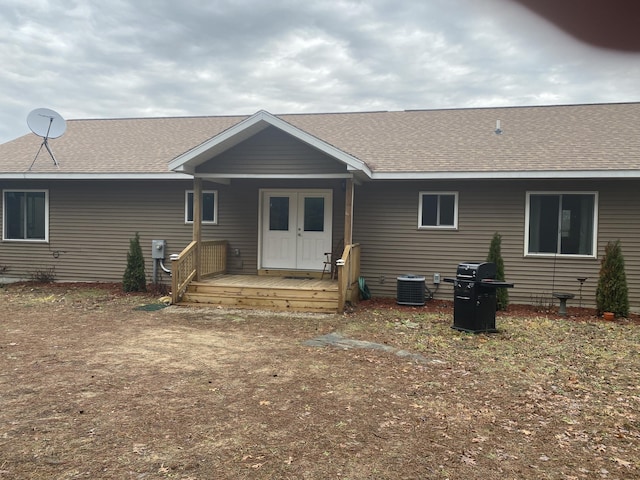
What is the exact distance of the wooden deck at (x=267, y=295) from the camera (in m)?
8.82

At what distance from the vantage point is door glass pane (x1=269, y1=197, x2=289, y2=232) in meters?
11.0

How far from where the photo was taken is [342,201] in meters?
10.7

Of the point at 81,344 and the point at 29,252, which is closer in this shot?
the point at 81,344

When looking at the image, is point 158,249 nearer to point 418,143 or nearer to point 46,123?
point 46,123

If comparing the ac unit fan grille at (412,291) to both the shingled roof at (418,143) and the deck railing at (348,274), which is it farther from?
the shingled roof at (418,143)

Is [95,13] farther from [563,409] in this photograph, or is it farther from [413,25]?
[563,409]

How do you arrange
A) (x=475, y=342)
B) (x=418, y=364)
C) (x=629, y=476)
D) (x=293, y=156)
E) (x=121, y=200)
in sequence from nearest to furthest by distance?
(x=629, y=476) < (x=418, y=364) < (x=475, y=342) < (x=293, y=156) < (x=121, y=200)

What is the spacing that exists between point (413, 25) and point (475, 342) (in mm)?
6369

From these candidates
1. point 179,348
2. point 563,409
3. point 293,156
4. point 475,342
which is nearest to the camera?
point 563,409

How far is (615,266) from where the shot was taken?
851 cm

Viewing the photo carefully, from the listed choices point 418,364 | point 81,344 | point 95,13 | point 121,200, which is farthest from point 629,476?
point 121,200

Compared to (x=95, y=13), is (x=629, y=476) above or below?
below

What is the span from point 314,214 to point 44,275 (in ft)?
23.0

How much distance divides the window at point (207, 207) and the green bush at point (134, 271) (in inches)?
53.5
